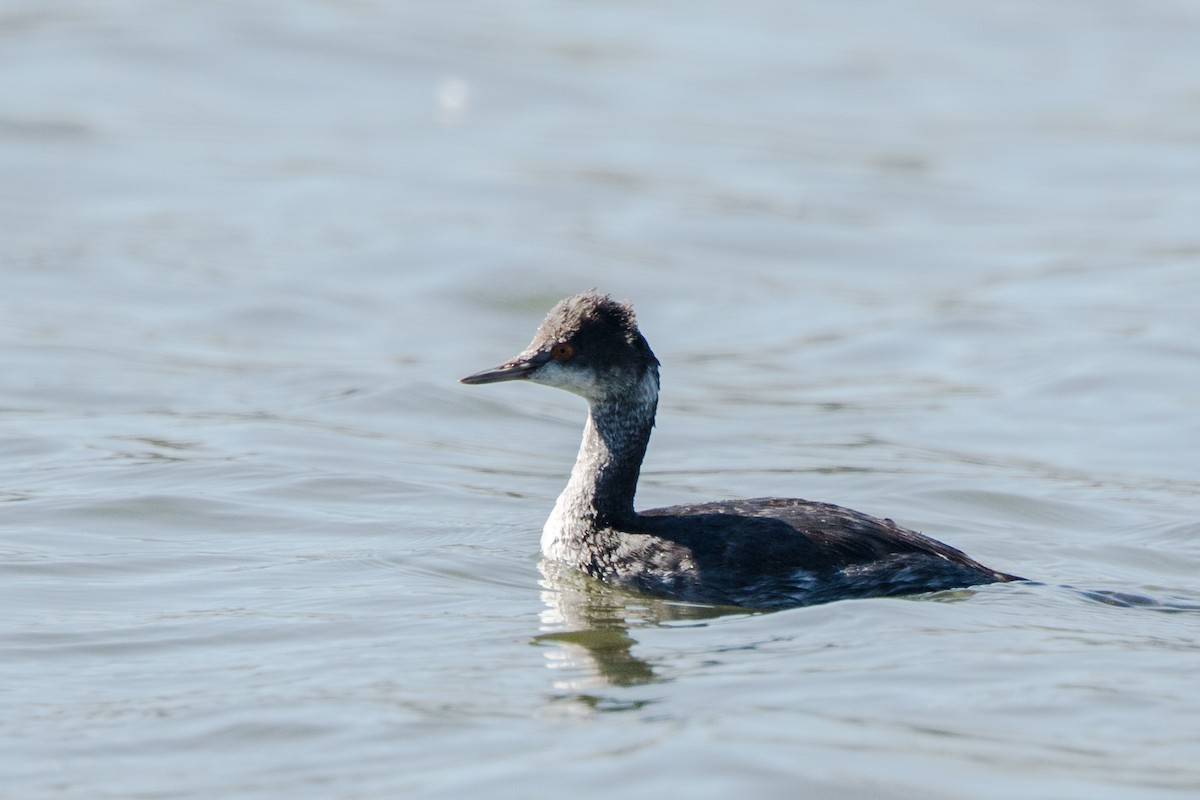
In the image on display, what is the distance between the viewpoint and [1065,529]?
1031 centimetres

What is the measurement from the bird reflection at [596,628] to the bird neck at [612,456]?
31 centimetres

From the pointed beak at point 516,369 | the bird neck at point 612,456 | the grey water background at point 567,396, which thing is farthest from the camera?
the bird neck at point 612,456

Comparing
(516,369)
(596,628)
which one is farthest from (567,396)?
(596,628)

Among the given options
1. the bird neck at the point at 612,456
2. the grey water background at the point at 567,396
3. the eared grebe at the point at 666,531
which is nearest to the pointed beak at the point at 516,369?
the eared grebe at the point at 666,531

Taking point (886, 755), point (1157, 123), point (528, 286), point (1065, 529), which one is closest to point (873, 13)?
point (1157, 123)

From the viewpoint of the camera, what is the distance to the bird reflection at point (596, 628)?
725 centimetres

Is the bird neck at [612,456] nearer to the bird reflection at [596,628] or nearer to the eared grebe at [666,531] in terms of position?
the eared grebe at [666,531]

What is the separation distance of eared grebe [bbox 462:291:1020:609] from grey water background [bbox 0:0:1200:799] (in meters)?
0.19

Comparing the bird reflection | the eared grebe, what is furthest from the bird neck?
the bird reflection

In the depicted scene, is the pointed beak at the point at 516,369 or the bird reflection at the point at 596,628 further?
the pointed beak at the point at 516,369

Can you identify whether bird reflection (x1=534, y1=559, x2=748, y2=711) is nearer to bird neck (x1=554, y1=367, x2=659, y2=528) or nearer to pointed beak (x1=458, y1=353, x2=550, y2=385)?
bird neck (x1=554, y1=367, x2=659, y2=528)

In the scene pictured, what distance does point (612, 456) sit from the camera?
903cm

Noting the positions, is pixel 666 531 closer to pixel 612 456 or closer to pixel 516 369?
pixel 612 456

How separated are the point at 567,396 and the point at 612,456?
4768 mm
